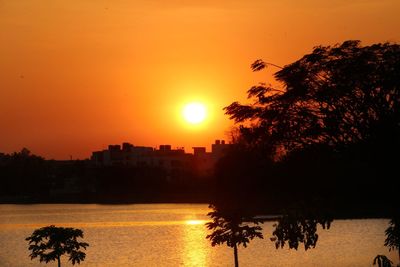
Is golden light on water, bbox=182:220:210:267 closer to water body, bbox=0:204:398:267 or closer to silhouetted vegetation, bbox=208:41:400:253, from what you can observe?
water body, bbox=0:204:398:267

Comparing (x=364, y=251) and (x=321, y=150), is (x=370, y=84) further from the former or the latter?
(x=364, y=251)

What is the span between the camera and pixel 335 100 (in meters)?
44.2

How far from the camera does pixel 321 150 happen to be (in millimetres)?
43938

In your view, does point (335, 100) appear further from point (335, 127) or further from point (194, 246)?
point (194, 246)

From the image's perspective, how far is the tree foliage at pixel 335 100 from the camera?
141 ft

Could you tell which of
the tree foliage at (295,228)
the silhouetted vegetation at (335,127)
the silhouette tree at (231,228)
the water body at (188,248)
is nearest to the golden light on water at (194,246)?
the water body at (188,248)

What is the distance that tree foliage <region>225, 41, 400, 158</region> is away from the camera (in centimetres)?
4291

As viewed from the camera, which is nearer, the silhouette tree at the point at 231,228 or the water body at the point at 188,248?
the silhouette tree at the point at 231,228

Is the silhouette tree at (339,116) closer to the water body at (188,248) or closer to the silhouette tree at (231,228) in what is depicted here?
the silhouette tree at (231,228)

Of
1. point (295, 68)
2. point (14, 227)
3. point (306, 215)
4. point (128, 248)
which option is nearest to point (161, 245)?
point (128, 248)

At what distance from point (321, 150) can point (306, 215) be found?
279 inches

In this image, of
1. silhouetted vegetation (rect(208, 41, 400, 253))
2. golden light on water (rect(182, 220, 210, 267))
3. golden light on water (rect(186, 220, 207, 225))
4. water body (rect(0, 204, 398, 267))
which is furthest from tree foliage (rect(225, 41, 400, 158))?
golden light on water (rect(186, 220, 207, 225))

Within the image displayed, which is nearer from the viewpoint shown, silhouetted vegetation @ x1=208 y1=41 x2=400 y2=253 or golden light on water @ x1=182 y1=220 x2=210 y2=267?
silhouetted vegetation @ x1=208 y1=41 x2=400 y2=253

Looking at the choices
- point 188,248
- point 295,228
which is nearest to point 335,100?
point 295,228
